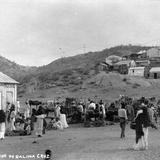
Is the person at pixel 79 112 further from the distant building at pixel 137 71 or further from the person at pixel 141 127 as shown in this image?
the distant building at pixel 137 71

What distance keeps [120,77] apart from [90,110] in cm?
4520

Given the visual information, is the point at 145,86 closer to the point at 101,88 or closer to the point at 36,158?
the point at 101,88

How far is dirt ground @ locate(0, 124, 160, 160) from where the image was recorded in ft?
45.2

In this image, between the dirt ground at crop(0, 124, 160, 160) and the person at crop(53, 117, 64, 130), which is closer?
the dirt ground at crop(0, 124, 160, 160)

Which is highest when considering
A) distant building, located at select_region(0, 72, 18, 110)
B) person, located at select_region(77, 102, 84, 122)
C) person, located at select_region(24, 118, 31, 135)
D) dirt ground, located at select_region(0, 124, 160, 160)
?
distant building, located at select_region(0, 72, 18, 110)

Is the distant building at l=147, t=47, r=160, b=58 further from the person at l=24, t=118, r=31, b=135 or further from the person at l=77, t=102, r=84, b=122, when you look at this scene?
the person at l=24, t=118, r=31, b=135

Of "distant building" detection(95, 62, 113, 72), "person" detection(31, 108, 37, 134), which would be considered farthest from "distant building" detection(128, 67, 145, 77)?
"person" detection(31, 108, 37, 134)

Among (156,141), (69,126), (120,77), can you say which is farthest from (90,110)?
(120,77)

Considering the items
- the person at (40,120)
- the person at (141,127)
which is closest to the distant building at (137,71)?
the person at (40,120)

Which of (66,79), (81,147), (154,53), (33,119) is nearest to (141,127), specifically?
(81,147)

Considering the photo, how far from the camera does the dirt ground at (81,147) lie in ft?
45.2

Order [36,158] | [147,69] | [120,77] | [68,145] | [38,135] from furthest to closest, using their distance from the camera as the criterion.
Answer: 1. [147,69]
2. [120,77]
3. [38,135]
4. [68,145]
5. [36,158]

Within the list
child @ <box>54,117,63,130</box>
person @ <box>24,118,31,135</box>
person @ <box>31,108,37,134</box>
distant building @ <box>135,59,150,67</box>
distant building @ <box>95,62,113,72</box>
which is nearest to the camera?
person @ <box>31,108,37,134</box>

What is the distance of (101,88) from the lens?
219 ft
